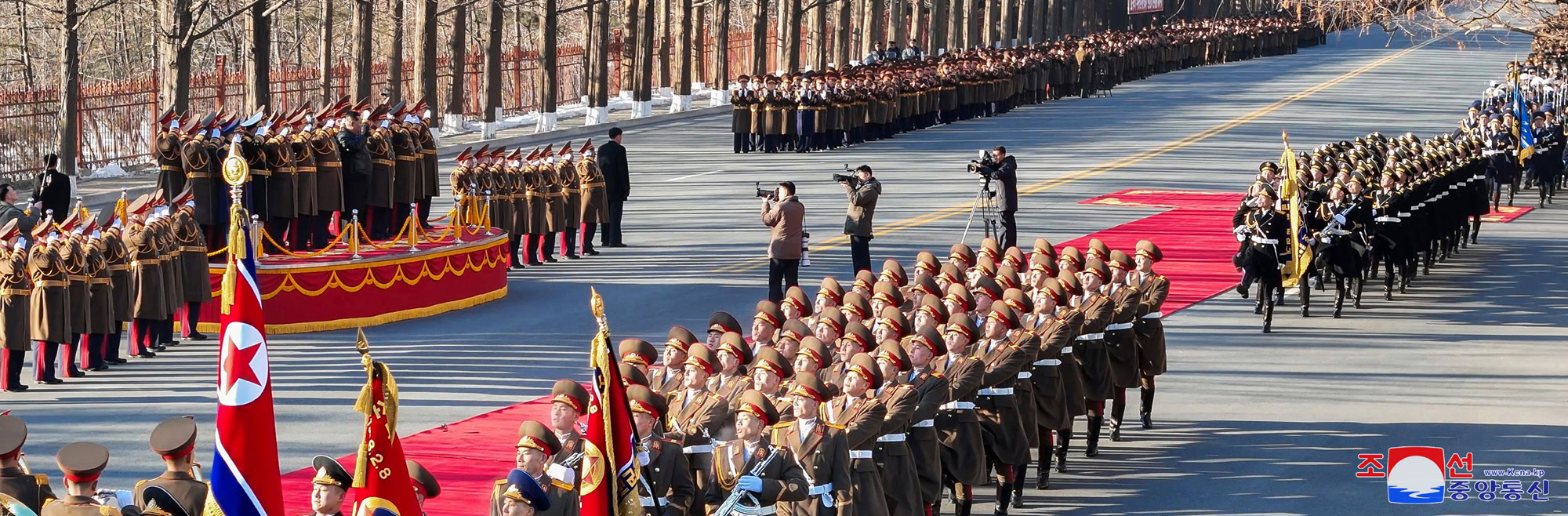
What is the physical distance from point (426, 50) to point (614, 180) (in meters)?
15.7

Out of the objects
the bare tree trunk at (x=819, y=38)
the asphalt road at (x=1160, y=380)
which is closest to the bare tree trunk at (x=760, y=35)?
the bare tree trunk at (x=819, y=38)

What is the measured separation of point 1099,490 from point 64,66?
2257 centimetres

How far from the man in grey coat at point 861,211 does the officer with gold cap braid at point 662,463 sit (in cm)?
1076

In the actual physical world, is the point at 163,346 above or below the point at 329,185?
below

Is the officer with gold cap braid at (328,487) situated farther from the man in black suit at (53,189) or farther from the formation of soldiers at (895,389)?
the man in black suit at (53,189)

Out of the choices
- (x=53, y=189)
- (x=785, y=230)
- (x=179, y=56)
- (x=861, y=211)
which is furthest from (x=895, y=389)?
(x=179, y=56)

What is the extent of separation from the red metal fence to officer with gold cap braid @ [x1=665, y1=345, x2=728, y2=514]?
13.1 m

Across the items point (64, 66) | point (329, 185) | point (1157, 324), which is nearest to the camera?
point (1157, 324)

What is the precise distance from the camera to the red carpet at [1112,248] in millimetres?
12078

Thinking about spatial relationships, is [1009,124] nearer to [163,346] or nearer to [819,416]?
[163,346]

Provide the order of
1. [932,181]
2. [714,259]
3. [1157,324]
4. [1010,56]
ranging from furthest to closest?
[1010,56] < [932,181] < [714,259] < [1157,324]

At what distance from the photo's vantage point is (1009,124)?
1826 inches

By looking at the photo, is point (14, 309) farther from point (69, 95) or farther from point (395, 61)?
point (395, 61)

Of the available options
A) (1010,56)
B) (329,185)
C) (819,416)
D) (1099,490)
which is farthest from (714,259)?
(1010,56)
